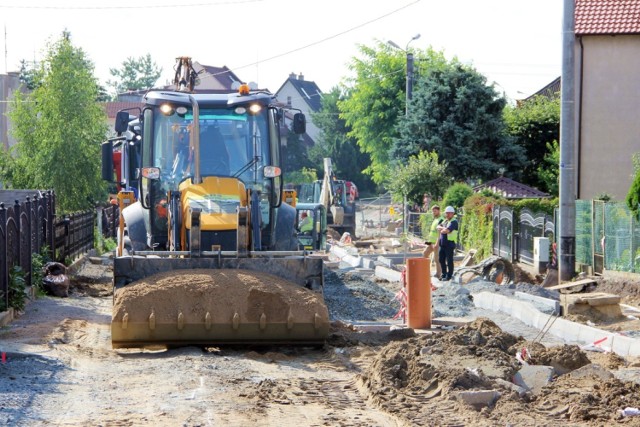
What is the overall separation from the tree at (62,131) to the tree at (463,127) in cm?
1626

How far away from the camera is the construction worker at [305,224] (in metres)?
29.5

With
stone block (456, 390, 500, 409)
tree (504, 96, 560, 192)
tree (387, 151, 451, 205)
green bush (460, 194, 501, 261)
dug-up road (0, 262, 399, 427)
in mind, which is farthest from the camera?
tree (504, 96, 560, 192)

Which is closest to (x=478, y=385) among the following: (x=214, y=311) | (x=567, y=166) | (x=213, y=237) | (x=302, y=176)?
(x=214, y=311)

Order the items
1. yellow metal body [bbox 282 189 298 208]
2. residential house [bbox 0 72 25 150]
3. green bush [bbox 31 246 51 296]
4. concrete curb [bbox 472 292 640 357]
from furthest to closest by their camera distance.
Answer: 1. residential house [bbox 0 72 25 150]
2. green bush [bbox 31 246 51 296]
3. yellow metal body [bbox 282 189 298 208]
4. concrete curb [bbox 472 292 640 357]

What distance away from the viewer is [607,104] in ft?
122

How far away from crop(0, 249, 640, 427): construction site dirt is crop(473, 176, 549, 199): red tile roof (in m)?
28.5

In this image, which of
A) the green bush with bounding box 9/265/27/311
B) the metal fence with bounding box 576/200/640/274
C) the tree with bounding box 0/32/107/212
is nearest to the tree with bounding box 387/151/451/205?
the tree with bounding box 0/32/107/212

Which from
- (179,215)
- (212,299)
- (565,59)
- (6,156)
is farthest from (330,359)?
(6,156)

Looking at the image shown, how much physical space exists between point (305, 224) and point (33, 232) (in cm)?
1095

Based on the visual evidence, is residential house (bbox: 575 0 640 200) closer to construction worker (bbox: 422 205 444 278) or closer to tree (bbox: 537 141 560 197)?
tree (bbox: 537 141 560 197)

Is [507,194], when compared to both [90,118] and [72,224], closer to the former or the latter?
[90,118]

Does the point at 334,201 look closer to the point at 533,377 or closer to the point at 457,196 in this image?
the point at 457,196

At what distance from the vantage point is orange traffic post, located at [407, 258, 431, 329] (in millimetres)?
14859

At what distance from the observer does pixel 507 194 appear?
42.3 metres
